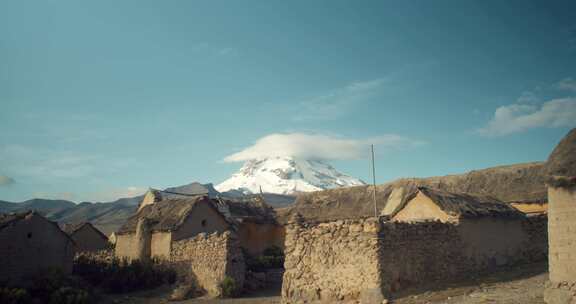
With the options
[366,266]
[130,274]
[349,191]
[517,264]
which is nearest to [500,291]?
[366,266]

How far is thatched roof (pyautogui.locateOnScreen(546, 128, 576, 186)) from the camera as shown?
7766 millimetres

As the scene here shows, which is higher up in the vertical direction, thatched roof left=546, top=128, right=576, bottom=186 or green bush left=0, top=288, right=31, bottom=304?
thatched roof left=546, top=128, right=576, bottom=186

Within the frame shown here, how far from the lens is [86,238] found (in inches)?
1141

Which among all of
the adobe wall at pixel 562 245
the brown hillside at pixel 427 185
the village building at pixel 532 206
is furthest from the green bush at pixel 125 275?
the village building at pixel 532 206

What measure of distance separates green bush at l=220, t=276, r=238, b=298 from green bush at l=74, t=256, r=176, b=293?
142 inches

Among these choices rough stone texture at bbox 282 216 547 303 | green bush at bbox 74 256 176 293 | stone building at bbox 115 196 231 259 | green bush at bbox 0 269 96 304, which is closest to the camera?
rough stone texture at bbox 282 216 547 303

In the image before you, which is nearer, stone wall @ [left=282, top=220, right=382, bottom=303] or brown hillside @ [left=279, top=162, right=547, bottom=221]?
stone wall @ [left=282, top=220, right=382, bottom=303]

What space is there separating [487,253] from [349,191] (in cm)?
1920

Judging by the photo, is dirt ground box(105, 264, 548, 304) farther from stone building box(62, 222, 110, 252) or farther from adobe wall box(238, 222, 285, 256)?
stone building box(62, 222, 110, 252)

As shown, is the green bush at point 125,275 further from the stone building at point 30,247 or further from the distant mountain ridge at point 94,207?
the distant mountain ridge at point 94,207

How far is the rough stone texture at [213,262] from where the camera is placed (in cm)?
1586

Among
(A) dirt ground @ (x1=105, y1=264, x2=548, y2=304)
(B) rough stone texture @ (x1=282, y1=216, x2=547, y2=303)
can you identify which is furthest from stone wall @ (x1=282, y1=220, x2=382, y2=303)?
(A) dirt ground @ (x1=105, y1=264, x2=548, y2=304)

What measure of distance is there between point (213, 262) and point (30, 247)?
756cm

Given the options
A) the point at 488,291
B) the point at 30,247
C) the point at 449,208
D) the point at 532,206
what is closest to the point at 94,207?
the point at 30,247
